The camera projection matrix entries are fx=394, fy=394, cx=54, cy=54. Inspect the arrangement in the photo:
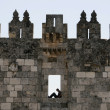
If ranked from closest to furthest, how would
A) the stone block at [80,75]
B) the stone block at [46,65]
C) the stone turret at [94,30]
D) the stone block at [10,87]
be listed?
the stone block at [10,87], the stone block at [80,75], the stone block at [46,65], the stone turret at [94,30]

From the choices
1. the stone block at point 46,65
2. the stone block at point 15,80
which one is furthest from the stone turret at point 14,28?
the stone block at point 15,80

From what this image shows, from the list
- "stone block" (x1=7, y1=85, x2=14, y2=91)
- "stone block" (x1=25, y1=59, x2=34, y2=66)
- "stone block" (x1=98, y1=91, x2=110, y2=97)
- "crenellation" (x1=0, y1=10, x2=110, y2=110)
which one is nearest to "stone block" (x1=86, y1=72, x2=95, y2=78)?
"crenellation" (x1=0, y1=10, x2=110, y2=110)

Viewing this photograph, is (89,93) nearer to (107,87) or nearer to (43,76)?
(107,87)

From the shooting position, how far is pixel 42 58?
18219 mm

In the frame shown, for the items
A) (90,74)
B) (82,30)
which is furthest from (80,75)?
(82,30)

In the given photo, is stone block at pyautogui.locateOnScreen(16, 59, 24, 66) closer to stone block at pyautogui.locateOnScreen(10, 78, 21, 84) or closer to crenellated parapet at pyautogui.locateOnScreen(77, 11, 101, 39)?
stone block at pyautogui.locateOnScreen(10, 78, 21, 84)

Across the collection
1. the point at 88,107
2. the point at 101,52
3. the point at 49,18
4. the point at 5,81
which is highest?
the point at 49,18

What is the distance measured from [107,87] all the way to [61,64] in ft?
7.77

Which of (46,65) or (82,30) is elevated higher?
(82,30)

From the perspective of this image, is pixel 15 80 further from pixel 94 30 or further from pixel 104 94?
pixel 94 30

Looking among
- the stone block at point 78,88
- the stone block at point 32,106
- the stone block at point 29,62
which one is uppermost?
the stone block at point 29,62

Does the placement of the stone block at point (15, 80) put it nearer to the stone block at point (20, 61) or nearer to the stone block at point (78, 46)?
the stone block at point (20, 61)

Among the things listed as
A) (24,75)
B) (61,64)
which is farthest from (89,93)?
(24,75)

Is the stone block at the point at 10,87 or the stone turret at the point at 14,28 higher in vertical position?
the stone turret at the point at 14,28
